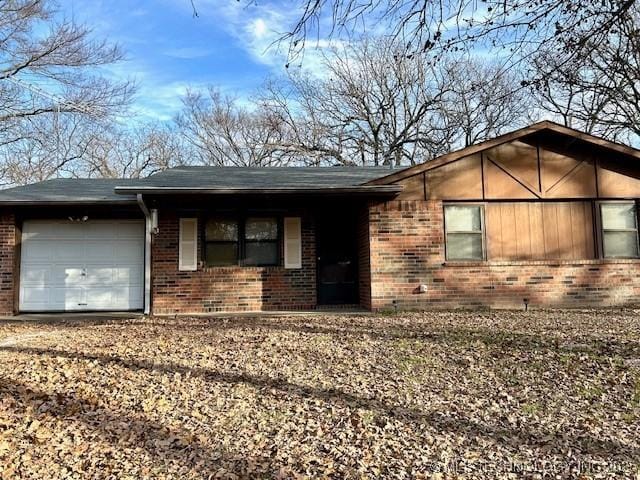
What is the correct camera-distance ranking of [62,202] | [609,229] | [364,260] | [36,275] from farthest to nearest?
[36,275]
[364,260]
[609,229]
[62,202]

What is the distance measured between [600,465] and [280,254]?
7.80 metres

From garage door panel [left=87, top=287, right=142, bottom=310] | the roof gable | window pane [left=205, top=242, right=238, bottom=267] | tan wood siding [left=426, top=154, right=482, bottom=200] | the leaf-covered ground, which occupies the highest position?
the roof gable

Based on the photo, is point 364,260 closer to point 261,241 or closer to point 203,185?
point 261,241

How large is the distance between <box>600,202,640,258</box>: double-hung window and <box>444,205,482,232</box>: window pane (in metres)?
2.62

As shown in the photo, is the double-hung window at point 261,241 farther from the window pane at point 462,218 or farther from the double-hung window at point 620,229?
the double-hung window at point 620,229

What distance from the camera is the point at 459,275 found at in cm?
981

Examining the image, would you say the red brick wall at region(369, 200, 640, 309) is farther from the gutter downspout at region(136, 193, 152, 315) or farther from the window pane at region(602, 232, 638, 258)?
the gutter downspout at region(136, 193, 152, 315)

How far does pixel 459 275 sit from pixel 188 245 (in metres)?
5.63

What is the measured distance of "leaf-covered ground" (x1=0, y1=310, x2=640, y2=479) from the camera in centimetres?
322

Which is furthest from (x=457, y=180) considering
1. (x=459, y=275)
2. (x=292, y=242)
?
(x=292, y=242)

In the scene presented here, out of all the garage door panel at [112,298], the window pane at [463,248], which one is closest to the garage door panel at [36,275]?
the garage door panel at [112,298]

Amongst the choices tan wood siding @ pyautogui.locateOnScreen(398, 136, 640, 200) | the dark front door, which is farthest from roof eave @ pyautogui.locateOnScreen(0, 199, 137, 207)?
tan wood siding @ pyautogui.locateOnScreen(398, 136, 640, 200)

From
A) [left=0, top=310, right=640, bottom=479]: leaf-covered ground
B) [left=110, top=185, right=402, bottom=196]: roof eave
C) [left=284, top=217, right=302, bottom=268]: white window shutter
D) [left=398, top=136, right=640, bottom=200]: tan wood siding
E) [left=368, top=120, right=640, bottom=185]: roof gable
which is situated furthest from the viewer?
[left=284, top=217, right=302, bottom=268]: white window shutter

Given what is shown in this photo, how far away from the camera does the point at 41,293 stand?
1027 cm
